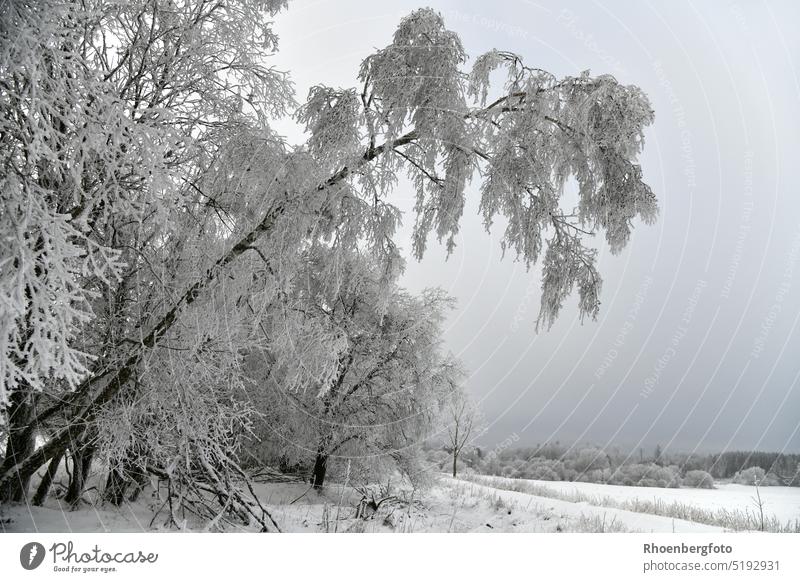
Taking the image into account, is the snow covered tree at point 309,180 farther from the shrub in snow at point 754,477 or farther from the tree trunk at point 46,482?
the shrub in snow at point 754,477

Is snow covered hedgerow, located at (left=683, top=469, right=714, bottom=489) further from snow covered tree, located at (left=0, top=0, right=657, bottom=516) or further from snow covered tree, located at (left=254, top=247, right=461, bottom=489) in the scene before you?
snow covered tree, located at (left=254, top=247, right=461, bottom=489)

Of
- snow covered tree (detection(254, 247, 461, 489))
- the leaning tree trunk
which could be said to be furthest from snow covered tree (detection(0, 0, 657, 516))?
snow covered tree (detection(254, 247, 461, 489))

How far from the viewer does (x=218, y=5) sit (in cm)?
353

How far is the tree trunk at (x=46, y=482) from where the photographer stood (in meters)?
3.34

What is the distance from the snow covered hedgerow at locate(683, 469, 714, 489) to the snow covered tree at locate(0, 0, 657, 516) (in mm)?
1804

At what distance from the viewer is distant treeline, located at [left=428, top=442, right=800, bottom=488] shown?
12.2 feet

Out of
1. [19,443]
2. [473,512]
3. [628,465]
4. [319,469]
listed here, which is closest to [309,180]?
[19,443]

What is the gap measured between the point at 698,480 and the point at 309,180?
3304mm

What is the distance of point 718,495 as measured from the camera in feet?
12.4

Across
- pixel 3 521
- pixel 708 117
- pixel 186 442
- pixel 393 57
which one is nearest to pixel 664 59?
pixel 708 117

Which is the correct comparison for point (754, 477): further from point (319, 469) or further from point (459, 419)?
point (319, 469)

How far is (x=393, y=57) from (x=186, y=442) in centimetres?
232

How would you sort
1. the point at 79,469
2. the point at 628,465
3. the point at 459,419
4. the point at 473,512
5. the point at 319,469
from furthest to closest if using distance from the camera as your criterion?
1. the point at 459,419
2. the point at 319,469
3. the point at 628,465
4. the point at 473,512
5. the point at 79,469
